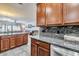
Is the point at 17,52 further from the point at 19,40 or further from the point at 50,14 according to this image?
the point at 50,14

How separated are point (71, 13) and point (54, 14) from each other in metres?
0.46

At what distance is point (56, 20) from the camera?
6.40ft

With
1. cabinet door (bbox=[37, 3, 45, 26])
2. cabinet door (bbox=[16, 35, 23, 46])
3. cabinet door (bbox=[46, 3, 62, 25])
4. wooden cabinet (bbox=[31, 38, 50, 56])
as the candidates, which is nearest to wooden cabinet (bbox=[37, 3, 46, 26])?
cabinet door (bbox=[37, 3, 45, 26])

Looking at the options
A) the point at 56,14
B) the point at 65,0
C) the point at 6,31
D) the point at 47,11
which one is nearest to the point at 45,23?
the point at 47,11

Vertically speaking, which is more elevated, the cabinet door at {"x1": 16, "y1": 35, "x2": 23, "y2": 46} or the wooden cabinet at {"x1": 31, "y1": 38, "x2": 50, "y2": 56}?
the cabinet door at {"x1": 16, "y1": 35, "x2": 23, "y2": 46}

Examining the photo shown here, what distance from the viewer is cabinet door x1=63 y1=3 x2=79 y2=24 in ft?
4.99

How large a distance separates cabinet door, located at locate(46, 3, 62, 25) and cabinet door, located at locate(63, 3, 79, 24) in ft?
0.44

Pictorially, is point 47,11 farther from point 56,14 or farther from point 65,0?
point 65,0

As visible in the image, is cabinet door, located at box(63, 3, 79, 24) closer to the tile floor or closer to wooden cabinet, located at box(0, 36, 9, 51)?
the tile floor

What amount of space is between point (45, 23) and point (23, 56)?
968 millimetres

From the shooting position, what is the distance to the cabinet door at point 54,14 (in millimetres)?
1869

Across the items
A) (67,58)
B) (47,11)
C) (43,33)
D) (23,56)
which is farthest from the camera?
(43,33)

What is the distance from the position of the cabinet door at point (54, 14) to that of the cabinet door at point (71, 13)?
0.44 ft

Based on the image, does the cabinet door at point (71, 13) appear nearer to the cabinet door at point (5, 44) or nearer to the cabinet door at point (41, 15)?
the cabinet door at point (41, 15)
